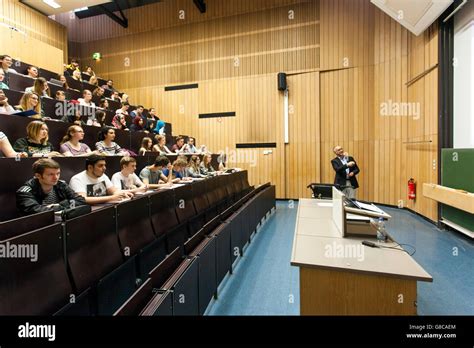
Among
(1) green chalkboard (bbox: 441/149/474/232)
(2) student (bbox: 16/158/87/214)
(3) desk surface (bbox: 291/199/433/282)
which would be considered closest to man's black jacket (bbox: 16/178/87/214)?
(2) student (bbox: 16/158/87/214)

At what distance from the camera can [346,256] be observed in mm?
1526

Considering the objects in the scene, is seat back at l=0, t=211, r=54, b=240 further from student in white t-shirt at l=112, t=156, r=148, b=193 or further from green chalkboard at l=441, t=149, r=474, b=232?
green chalkboard at l=441, t=149, r=474, b=232

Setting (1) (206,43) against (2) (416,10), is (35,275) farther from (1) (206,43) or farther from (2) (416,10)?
(1) (206,43)

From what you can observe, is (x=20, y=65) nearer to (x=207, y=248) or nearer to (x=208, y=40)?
(x=208, y=40)

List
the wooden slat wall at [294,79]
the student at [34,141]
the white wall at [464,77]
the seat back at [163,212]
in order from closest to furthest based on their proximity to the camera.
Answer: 1. the seat back at [163,212]
2. the student at [34,141]
3. the white wall at [464,77]
4. the wooden slat wall at [294,79]

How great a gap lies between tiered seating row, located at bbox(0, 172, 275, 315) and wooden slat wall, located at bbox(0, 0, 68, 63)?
21.2 feet

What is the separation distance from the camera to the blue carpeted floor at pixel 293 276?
2.08 meters

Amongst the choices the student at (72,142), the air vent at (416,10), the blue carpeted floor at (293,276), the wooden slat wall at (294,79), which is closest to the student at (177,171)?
the student at (72,142)

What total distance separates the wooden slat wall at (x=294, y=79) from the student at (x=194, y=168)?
2.51m

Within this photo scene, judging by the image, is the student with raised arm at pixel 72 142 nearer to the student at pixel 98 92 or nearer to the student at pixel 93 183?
the student at pixel 93 183

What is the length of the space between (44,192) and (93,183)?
54 centimetres

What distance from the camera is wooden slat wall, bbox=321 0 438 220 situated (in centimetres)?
475

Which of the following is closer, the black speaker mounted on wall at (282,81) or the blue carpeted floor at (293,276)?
the blue carpeted floor at (293,276)

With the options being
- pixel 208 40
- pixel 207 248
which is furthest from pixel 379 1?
pixel 207 248
